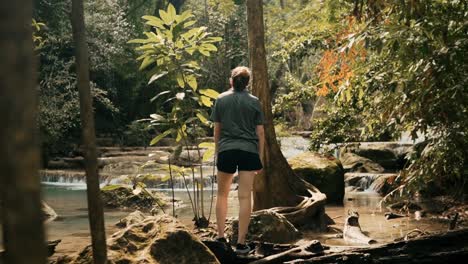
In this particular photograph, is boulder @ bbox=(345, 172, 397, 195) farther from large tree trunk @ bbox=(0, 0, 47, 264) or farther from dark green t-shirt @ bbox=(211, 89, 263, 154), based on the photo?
large tree trunk @ bbox=(0, 0, 47, 264)

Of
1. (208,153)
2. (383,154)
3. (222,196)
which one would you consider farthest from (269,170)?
(383,154)

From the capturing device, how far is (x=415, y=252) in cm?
570

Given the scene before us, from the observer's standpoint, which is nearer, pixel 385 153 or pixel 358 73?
pixel 358 73

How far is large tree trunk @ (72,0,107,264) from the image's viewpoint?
3.27 m

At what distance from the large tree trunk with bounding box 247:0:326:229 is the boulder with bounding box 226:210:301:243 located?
2386 millimetres

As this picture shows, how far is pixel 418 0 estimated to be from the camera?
612 cm

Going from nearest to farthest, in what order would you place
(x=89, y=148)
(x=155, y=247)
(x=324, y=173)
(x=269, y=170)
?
(x=89, y=148)
(x=155, y=247)
(x=269, y=170)
(x=324, y=173)

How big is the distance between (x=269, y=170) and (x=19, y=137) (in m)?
9.03

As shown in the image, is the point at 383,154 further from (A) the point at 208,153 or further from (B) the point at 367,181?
(A) the point at 208,153

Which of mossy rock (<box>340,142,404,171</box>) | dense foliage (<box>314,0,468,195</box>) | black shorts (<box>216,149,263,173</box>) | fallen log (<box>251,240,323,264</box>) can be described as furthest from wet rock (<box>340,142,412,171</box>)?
fallen log (<box>251,240,323,264</box>)

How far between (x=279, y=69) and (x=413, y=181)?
26.4 metres

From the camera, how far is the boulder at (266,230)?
24.5 ft

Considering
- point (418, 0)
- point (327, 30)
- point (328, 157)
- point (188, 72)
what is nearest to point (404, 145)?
point (328, 157)

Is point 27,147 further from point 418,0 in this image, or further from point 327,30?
point 327,30
